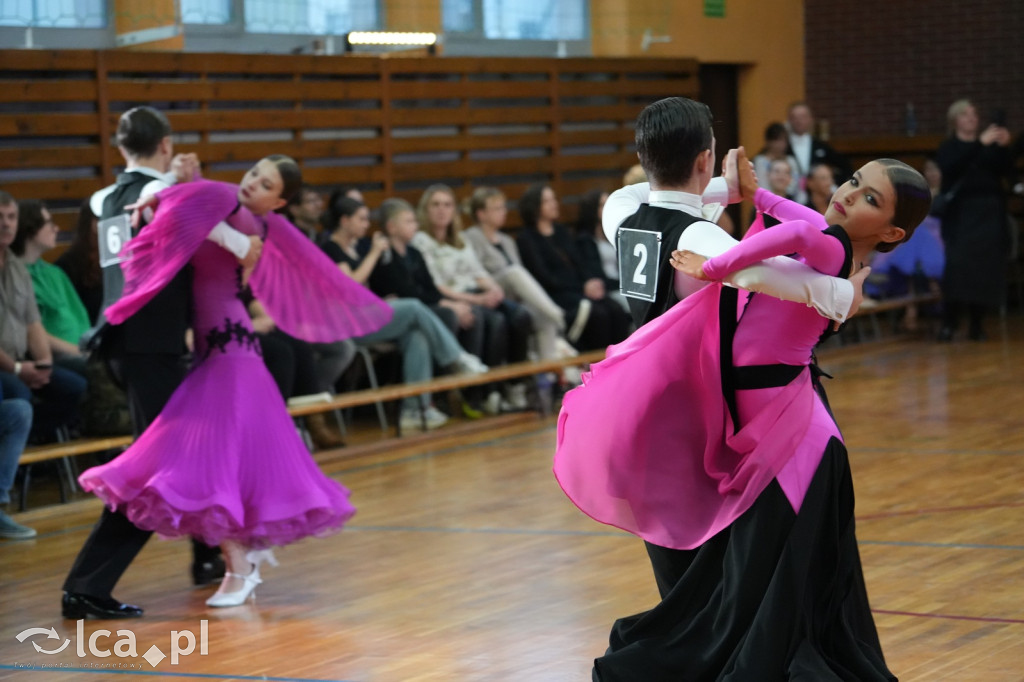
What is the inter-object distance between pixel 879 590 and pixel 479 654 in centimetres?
134

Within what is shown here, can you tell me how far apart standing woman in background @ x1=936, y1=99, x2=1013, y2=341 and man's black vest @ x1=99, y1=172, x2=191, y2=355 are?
733 centimetres

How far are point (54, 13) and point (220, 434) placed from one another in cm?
448

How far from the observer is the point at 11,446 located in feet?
18.8

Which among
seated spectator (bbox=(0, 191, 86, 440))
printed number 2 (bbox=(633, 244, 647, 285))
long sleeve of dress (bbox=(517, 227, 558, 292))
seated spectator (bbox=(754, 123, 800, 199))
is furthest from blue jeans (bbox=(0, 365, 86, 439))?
seated spectator (bbox=(754, 123, 800, 199))

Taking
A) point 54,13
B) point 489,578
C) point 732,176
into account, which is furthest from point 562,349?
point 732,176

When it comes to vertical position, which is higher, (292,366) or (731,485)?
(731,485)

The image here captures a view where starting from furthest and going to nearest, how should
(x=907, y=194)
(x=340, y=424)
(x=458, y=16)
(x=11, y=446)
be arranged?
(x=458, y=16) < (x=340, y=424) < (x=11, y=446) < (x=907, y=194)

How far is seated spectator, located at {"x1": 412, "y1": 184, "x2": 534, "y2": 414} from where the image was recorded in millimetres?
8453

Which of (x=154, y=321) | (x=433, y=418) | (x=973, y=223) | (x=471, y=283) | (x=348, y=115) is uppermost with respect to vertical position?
(x=348, y=115)

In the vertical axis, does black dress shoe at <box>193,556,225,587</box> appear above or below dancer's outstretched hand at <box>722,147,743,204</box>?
below

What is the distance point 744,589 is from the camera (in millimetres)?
2867

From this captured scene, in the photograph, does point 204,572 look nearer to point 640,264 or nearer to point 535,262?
point 640,264

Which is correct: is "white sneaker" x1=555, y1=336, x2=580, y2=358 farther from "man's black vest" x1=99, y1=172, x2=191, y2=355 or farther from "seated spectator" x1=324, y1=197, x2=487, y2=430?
"man's black vest" x1=99, y1=172, x2=191, y2=355

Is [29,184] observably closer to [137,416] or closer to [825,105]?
[137,416]
